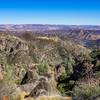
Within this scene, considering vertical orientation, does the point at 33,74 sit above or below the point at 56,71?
above

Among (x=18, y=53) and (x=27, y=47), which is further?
(x=27, y=47)

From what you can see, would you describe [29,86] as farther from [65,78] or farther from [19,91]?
[65,78]

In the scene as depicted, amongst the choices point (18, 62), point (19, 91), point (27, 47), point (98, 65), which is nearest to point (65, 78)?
point (98, 65)

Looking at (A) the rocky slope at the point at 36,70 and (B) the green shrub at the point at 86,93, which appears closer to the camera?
(A) the rocky slope at the point at 36,70

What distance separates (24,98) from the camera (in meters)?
20.1

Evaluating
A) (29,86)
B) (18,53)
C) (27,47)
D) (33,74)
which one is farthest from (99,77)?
(27,47)

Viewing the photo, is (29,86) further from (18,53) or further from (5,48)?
(5,48)

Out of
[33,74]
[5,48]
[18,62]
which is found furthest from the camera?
[5,48]

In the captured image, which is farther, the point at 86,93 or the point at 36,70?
the point at 36,70

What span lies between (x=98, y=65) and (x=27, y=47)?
86.2m

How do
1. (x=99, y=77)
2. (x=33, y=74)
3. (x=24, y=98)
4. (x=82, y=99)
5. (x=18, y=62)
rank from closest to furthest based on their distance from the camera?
(x=24, y=98) → (x=82, y=99) → (x=33, y=74) → (x=99, y=77) → (x=18, y=62)

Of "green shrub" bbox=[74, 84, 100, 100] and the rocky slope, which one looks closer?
the rocky slope

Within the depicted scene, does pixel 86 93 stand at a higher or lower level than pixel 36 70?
higher

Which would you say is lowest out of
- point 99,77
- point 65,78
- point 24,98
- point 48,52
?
point 48,52
